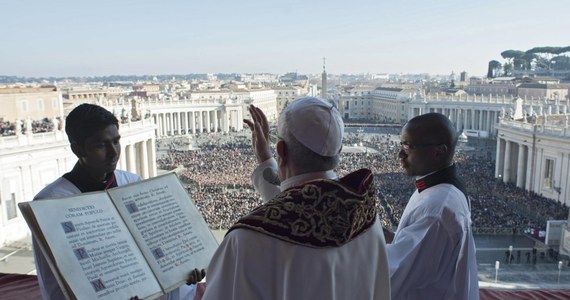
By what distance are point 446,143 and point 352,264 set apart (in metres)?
1.58

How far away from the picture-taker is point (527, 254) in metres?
13.9

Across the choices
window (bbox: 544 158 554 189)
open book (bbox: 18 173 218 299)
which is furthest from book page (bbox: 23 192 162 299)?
window (bbox: 544 158 554 189)

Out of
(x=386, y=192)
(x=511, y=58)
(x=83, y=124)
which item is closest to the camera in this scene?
(x=83, y=124)

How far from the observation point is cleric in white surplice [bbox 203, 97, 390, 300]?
164 centimetres

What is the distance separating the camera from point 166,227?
250cm

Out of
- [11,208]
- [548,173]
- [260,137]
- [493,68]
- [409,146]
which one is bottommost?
[548,173]

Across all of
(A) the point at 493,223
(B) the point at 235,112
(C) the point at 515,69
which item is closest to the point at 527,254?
(A) the point at 493,223

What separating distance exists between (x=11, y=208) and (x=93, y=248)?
56.5 ft

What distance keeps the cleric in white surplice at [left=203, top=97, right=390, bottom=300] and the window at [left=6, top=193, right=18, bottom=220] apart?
1781 cm

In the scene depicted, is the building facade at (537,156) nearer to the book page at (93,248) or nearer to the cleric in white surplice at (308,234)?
the cleric in white surplice at (308,234)

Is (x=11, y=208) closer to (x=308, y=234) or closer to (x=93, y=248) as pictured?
(x=93, y=248)

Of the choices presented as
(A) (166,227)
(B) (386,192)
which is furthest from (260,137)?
(B) (386,192)

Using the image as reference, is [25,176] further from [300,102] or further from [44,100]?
[300,102]

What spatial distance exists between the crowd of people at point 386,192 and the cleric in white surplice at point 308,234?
43.0 ft
